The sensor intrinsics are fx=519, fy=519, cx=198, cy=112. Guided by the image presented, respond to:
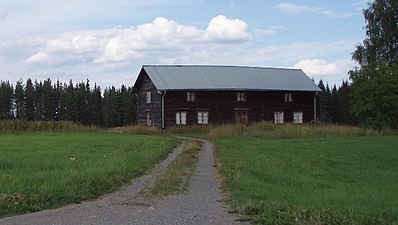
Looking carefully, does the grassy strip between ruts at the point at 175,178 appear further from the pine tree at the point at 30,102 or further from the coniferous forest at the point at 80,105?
A: the pine tree at the point at 30,102

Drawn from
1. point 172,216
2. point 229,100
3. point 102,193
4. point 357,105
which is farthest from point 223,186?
point 229,100

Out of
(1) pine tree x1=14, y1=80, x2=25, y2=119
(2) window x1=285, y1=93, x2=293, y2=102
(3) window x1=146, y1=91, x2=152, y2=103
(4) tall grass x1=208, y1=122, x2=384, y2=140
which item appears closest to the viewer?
(4) tall grass x1=208, y1=122, x2=384, y2=140

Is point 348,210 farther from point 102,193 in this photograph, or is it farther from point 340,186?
point 102,193

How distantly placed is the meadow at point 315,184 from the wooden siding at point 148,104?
A: 99.1 ft

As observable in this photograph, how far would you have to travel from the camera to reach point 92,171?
1509 cm

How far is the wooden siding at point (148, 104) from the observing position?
56.6m

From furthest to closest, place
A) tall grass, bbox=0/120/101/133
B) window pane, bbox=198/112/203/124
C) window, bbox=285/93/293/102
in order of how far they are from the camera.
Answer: window, bbox=285/93/293/102
window pane, bbox=198/112/203/124
tall grass, bbox=0/120/101/133

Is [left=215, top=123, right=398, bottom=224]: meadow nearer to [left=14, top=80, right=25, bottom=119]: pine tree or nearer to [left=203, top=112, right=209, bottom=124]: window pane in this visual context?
[left=203, top=112, right=209, bottom=124]: window pane

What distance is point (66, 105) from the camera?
102 metres

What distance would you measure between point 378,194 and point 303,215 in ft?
14.6

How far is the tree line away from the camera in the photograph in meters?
101

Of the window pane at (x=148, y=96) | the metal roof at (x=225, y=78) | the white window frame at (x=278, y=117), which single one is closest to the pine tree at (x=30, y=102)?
the window pane at (x=148, y=96)

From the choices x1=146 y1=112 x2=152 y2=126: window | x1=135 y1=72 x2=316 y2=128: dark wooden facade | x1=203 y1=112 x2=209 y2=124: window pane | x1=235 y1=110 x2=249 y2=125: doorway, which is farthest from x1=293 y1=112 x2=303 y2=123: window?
x1=146 y1=112 x2=152 y2=126: window

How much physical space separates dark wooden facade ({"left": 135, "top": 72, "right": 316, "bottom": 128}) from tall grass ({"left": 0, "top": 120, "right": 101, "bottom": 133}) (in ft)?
26.8
